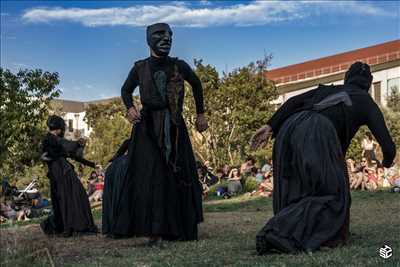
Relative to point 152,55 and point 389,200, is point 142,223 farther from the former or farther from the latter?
point 389,200

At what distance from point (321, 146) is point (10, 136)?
20.7 metres

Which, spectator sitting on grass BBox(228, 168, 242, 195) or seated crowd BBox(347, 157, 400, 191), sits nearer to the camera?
seated crowd BBox(347, 157, 400, 191)

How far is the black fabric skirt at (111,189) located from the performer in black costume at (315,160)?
2.69m

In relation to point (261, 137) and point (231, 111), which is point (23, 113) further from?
point (261, 137)

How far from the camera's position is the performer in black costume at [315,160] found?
5500 millimetres

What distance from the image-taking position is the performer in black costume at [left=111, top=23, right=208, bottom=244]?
729cm

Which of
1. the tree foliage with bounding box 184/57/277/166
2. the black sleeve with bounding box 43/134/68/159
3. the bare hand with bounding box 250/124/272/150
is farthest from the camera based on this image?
the tree foliage with bounding box 184/57/277/166

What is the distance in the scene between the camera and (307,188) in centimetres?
575

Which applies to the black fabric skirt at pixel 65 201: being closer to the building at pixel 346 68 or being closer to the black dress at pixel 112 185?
the black dress at pixel 112 185

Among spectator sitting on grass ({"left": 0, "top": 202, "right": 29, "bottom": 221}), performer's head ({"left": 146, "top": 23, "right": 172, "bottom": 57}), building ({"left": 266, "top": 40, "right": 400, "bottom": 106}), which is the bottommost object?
spectator sitting on grass ({"left": 0, "top": 202, "right": 29, "bottom": 221})

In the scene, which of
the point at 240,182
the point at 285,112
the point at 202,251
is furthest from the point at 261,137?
the point at 240,182

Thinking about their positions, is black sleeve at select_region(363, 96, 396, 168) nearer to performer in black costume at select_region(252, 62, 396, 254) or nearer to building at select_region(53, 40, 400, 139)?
performer in black costume at select_region(252, 62, 396, 254)

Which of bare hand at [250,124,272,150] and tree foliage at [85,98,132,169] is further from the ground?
tree foliage at [85,98,132,169]

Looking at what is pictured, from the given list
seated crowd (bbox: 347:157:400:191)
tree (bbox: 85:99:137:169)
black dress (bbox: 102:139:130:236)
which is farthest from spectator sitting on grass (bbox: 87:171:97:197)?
tree (bbox: 85:99:137:169)
